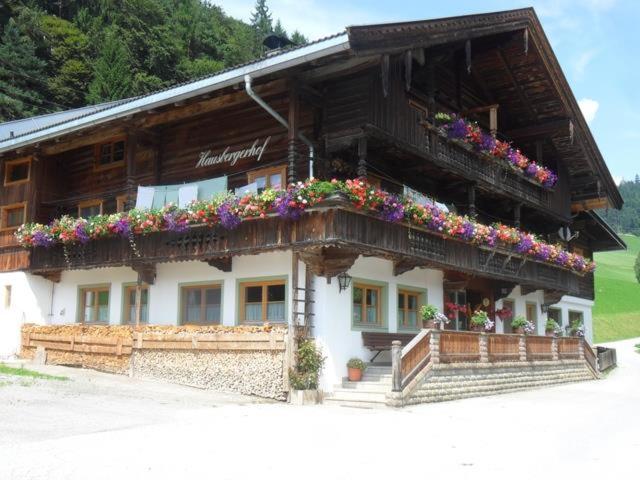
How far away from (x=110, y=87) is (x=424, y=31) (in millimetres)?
40137

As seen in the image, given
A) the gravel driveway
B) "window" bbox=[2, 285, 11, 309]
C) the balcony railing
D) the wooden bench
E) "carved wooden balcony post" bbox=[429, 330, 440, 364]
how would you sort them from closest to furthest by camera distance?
the gravel driveway → the balcony railing → "carved wooden balcony post" bbox=[429, 330, 440, 364] → the wooden bench → "window" bbox=[2, 285, 11, 309]

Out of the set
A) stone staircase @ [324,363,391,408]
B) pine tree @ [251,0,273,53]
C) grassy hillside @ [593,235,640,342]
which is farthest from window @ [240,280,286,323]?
pine tree @ [251,0,273,53]

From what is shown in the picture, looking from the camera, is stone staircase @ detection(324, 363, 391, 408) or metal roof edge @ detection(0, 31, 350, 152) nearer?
metal roof edge @ detection(0, 31, 350, 152)

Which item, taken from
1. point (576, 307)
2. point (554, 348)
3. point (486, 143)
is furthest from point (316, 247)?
point (576, 307)

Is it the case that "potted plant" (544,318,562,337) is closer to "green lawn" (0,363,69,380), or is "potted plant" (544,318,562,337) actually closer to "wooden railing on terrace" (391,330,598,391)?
"wooden railing on terrace" (391,330,598,391)

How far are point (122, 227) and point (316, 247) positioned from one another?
594cm

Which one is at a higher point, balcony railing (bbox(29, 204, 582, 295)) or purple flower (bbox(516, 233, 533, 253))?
purple flower (bbox(516, 233, 533, 253))

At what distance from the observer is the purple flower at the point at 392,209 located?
52.6ft

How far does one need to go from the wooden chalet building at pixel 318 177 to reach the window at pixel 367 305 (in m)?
0.05

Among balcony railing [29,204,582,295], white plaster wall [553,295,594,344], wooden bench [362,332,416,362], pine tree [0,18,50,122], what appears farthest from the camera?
pine tree [0,18,50,122]

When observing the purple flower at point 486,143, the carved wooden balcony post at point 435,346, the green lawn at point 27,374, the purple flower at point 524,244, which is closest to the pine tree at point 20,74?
the green lawn at point 27,374

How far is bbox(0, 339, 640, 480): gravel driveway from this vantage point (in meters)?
8.25

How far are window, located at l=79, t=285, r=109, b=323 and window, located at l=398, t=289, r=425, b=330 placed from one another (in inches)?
337

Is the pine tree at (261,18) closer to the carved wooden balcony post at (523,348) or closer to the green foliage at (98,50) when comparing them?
the green foliage at (98,50)
